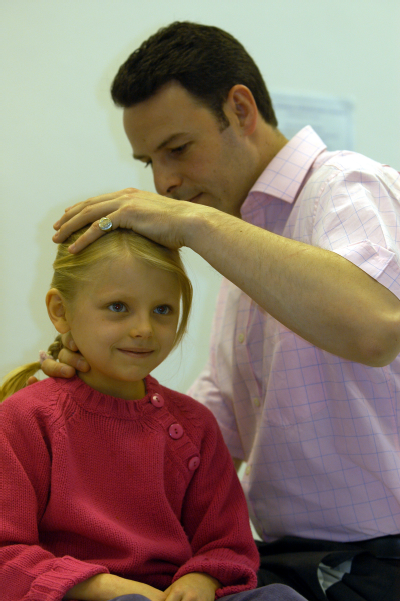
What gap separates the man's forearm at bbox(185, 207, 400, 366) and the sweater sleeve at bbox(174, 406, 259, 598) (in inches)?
12.2

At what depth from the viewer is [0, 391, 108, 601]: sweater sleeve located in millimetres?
748

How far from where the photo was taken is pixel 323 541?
3.81 feet

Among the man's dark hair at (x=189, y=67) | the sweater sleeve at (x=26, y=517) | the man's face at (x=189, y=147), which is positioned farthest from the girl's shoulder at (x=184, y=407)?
the man's dark hair at (x=189, y=67)

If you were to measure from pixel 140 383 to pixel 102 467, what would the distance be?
19 cm

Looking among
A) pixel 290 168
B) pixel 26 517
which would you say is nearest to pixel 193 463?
pixel 26 517

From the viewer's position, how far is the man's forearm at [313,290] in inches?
33.1

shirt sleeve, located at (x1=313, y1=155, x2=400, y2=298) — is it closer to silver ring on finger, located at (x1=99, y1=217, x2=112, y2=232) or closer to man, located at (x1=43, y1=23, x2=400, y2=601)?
man, located at (x1=43, y1=23, x2=400, y2=601)

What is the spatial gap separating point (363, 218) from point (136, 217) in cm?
37

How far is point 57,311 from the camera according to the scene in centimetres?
101

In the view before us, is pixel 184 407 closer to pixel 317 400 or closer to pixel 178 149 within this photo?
pixel 317 400

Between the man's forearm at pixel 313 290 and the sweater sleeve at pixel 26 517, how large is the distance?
15.1 inches

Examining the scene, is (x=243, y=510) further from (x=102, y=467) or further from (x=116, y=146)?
(x=116, y=146)

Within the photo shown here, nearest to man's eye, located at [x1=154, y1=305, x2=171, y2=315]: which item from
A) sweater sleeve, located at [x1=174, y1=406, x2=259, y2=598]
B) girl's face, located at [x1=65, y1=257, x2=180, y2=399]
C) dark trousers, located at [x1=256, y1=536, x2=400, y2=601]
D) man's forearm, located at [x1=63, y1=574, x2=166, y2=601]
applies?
girl's face, located at [x1=65, y1=257, x2=180, y2=399]

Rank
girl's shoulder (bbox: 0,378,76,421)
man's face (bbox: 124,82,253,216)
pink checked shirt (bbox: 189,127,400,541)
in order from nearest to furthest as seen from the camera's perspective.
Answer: girl's shoulder (bbox: 0,378,76,421), pink checked shirt (bbox: 189,127,400,541), man's face (bbox: 124,82,253,216)
